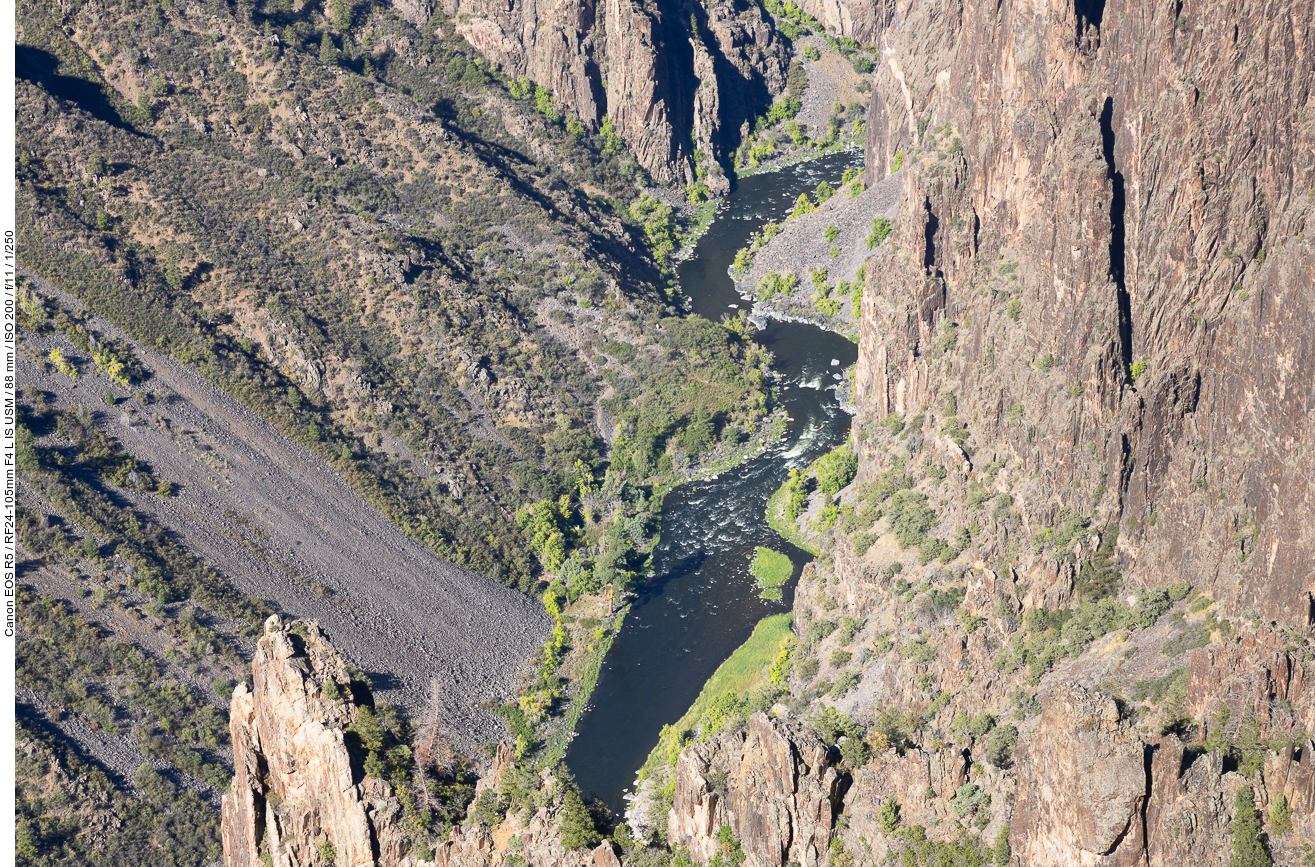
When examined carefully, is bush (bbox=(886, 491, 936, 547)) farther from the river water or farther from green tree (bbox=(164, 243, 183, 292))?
green tree (bbox=(164, 243, 183, 292))

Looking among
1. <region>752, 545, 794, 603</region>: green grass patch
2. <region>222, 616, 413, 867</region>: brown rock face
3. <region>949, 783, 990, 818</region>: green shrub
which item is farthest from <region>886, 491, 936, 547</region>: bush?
<region>222, 616, 413, 867</region>: brown rock face

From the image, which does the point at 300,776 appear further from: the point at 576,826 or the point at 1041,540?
the point at 1041,540

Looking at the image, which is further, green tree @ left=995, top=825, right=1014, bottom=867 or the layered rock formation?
the layered rock formation

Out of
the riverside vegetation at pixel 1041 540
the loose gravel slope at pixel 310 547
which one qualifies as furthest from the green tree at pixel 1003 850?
the loose gravel slope at pixel 310 547

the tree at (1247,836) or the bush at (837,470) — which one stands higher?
the tree at (1247,836)

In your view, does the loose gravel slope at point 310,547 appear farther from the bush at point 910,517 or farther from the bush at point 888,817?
the bush at point 888,817

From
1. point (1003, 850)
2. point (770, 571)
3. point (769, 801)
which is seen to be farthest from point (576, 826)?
point (770, 571)

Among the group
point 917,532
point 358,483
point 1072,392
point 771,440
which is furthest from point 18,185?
point 1072,392
